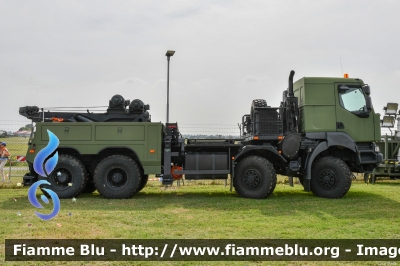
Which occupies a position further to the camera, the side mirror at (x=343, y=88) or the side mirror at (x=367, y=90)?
the side mirror at (x=343, y=88)

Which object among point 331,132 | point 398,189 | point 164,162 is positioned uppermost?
point 331,132

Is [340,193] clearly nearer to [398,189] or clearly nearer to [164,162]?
[398,189]

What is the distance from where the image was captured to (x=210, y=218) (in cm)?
939

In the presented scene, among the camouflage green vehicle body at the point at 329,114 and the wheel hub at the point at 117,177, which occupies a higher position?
the camouflage green vehicle body at the point at 329,114

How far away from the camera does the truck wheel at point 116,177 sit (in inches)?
484

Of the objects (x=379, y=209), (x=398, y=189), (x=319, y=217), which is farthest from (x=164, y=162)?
(x=398, y=189)

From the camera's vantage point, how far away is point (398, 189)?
15.3m

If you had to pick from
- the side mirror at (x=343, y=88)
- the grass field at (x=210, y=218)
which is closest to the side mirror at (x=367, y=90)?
the side mirror at (x=343, y=88)

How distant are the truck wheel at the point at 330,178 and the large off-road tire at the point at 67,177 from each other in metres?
6.53

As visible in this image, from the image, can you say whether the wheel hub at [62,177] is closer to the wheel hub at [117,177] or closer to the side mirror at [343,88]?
the wheel hub at [117,177]

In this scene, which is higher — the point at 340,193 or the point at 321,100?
the point at 321,100

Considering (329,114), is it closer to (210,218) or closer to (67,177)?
(210,218)

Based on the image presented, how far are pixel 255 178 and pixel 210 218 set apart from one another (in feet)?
11.1

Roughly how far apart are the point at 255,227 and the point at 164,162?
479 centimetres
